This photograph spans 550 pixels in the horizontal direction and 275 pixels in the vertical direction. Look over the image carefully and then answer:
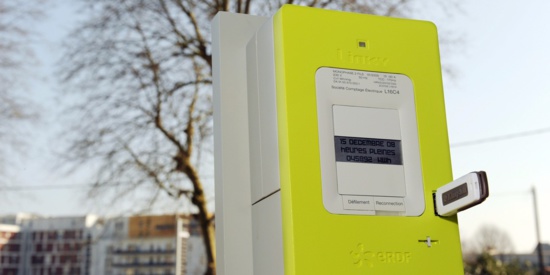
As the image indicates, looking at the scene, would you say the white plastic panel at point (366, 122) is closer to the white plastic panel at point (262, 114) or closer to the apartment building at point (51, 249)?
the white plastic panel at point (262, 114)

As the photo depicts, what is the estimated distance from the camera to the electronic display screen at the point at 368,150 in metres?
1.82

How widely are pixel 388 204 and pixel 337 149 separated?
0.19 meters

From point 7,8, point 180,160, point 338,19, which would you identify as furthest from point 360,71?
point 7,8

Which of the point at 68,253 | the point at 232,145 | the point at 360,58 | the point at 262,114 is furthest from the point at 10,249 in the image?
the point at 360,58

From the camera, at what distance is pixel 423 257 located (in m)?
1.81

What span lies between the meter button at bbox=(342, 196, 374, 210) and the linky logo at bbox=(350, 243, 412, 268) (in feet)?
0.30

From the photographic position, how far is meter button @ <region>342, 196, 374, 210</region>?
1.78 m

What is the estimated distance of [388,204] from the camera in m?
1.82

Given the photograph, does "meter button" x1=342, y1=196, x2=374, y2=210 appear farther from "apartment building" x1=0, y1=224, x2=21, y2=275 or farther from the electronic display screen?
"apartment building" x1=0, y1=224, x2=21, y2=275

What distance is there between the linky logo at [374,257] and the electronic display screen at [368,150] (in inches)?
8.6

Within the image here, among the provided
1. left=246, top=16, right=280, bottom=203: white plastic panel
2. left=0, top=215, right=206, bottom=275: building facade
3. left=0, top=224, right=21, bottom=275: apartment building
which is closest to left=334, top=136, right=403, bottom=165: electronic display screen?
left=246, top=16, right=280, bottom=203: white plastic panel

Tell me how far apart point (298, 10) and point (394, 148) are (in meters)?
0.43

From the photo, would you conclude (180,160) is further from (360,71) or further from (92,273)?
(92,273)

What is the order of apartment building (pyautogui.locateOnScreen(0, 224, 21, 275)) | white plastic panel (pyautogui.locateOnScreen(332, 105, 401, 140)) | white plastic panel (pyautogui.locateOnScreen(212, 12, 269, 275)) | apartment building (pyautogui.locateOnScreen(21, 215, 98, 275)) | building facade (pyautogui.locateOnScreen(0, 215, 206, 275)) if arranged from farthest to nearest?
apartment building (pyautogui.locateOnScreen(21, 215, 98, 275)) → apartment building (pyautogui.locateOnScreen(0, 224, 21, 275)) → building facade (pyautogui.locateOnScreen(0, 215, 206, 275)) → white plastic panel (pyautogui.locateOnScreen(212, 12, 269, 275)) → white plastic panel (pyautogui.locateOnScreen(332, 105, 401, 140))
